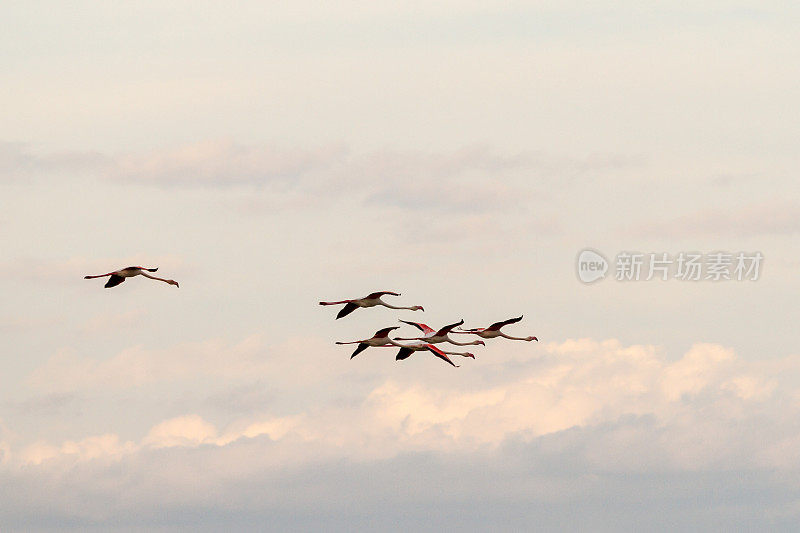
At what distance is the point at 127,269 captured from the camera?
359 ft

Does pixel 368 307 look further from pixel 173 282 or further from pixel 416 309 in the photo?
pixel 173 282

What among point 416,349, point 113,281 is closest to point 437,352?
point 416,349

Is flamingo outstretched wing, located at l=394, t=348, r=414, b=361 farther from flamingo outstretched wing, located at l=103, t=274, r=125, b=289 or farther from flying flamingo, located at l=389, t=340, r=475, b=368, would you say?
flamingo outstretched wing, located at l=103, t=274, r=125, b=289

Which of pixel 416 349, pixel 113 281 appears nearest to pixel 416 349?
pixel 416 349

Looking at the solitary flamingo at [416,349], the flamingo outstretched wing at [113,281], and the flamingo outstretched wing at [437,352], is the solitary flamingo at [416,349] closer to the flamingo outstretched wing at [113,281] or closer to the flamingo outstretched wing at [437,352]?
the flamingo outstretched wing at [437,352]

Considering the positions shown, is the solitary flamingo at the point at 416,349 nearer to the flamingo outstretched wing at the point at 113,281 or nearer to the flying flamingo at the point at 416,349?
the flying flamingo at the point at 416,349

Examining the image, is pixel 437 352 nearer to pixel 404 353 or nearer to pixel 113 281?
pixel 404 353

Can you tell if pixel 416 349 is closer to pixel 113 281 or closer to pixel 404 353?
pixel 404 353

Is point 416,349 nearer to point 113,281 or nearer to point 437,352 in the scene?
point 437,352

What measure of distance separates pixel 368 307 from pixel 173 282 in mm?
19803

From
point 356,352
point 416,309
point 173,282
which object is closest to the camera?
point 173,282

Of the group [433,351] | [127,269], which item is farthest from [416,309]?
[127,269]

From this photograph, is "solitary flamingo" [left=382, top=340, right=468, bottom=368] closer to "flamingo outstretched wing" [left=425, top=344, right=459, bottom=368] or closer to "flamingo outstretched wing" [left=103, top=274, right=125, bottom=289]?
"flamingo outstretched wing" [left=425, top=344, right=459, bottom=368]

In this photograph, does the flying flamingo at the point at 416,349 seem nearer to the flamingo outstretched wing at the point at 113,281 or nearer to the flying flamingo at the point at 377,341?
the flying flamingo at the point at 377,341
